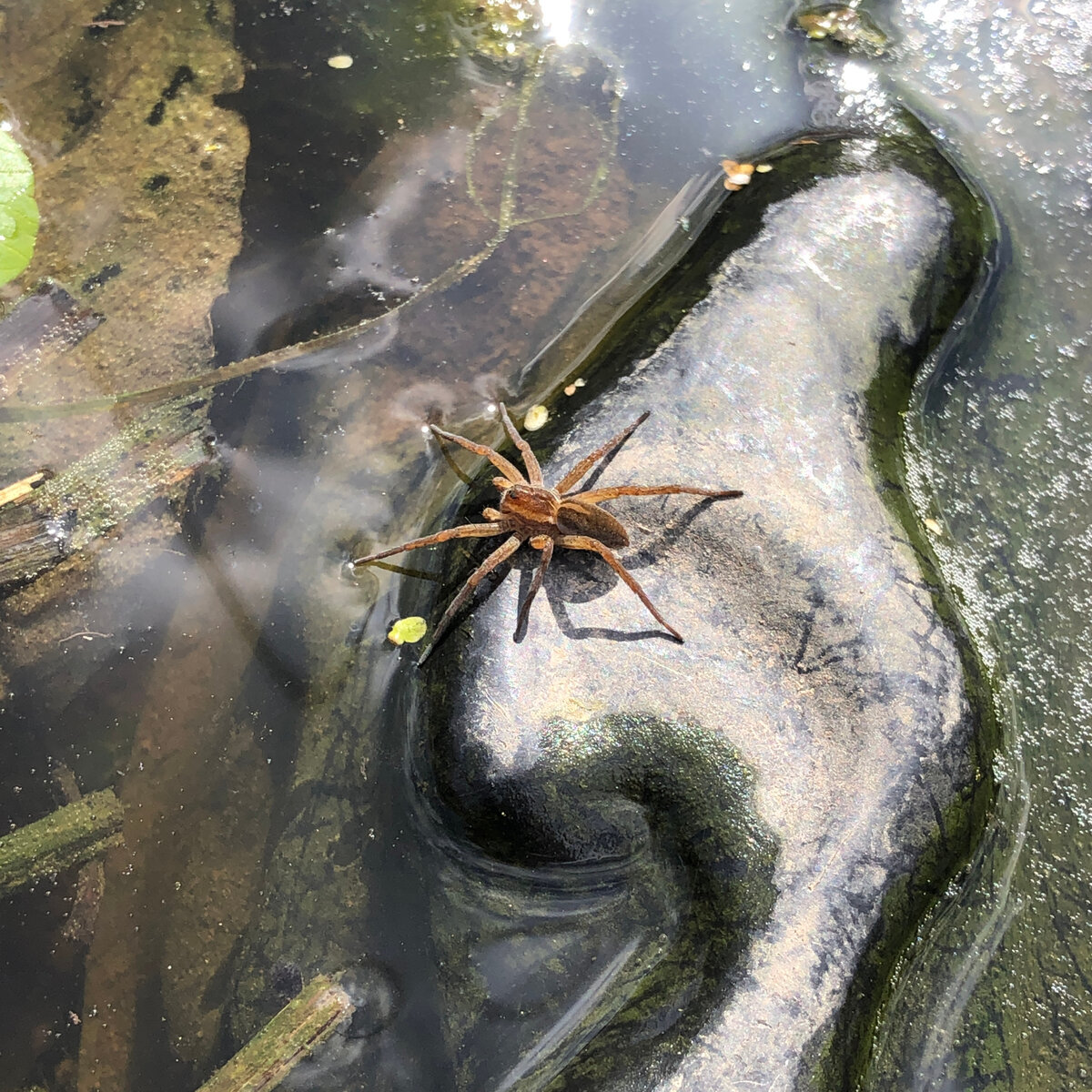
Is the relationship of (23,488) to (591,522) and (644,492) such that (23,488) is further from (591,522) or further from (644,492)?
(644,492)

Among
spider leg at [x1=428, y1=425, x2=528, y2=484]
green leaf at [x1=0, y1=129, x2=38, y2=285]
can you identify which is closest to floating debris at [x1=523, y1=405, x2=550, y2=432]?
spider leg at [x1=428, y1=425, x2=528, y2=484]

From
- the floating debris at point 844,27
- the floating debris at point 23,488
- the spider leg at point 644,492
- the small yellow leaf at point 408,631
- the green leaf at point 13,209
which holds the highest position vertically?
the floating debris at point 844,27

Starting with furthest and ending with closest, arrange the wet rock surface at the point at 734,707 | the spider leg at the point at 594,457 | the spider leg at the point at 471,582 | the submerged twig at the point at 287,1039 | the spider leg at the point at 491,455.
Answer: the spider leg at the point at 491,455
the spider leg at the point at 594,457
the spider leg at the point at 471,582
the submerged twig at the point at 287,1039
the wet rock surface at the point at 734,707

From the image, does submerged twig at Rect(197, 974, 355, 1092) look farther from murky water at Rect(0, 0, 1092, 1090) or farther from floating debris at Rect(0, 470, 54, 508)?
floating debris at Rect(0, 470, 54, 508)

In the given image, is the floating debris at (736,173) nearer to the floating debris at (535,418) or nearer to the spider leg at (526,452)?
the floating debris at (535,418)

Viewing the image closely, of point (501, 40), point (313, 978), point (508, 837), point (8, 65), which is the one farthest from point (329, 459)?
point (8, 65)

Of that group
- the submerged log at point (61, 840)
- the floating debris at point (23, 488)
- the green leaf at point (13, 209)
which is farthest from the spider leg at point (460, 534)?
the green leaf at point (13, 209)
